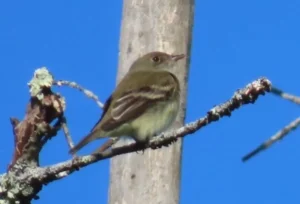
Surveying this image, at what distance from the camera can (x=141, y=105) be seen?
5.01 meters

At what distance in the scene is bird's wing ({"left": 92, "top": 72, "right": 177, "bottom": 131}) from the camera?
472 cm

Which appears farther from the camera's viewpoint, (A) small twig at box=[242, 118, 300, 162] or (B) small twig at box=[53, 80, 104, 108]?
(B) small twig at box=[53, 80, 104, 108]

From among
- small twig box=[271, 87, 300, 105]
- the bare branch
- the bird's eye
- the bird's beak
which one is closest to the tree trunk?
the bird's beak

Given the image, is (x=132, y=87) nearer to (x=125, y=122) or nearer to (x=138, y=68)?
(x=138, y=68)

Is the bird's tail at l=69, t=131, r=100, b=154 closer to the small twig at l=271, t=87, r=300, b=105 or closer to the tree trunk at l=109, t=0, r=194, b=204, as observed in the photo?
the tree trunk at l=109, t=0, r=194, b=204

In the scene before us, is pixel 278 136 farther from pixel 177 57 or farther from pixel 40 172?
pixel 177 57

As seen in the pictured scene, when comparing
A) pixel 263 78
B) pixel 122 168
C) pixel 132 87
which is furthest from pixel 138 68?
Result: pixel 263 78

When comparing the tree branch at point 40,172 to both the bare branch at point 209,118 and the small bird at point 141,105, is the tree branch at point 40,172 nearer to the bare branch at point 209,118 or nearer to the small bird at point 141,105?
the bare branch at point 209,118

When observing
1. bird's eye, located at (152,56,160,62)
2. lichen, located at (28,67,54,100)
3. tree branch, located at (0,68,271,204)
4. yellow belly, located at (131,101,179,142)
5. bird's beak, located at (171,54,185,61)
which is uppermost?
bird's eye, located at (152,56,160,62)

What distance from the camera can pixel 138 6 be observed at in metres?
4.45

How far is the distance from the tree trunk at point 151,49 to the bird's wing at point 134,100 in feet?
0.82

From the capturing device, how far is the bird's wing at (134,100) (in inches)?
186

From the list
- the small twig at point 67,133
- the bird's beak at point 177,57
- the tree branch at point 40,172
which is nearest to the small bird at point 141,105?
the bird's beak at point 177,57

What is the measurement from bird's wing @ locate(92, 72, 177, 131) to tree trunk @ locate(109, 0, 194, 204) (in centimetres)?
25
